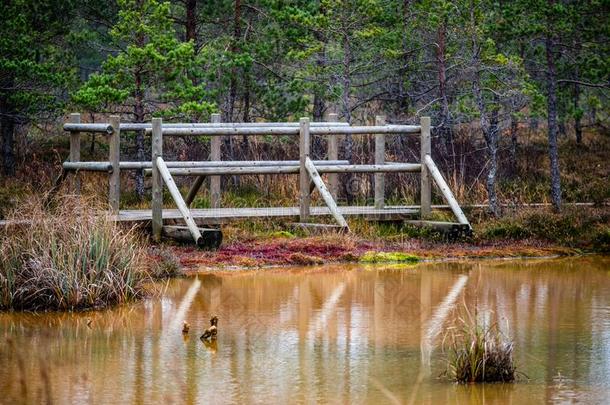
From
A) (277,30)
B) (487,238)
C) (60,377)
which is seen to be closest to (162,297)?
(60,377)

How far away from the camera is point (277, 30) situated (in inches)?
977

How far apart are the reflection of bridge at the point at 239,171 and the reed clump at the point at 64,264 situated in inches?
152

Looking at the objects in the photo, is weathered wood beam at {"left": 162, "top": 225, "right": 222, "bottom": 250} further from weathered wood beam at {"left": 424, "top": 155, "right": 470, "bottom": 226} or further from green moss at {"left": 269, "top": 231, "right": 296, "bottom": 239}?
weathered wood beam at {"left": 424, "top": 155, "right": 470, "bottom": 226}

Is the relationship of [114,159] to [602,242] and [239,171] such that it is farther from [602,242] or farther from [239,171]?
[602,242]

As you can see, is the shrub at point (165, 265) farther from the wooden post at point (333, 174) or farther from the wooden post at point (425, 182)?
the wooden post at point (425, 182)

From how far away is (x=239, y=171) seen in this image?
61.6 ft

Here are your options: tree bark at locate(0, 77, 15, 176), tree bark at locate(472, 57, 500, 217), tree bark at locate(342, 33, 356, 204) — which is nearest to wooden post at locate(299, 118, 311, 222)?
tree bark at locate(472, 57, 500, 217)

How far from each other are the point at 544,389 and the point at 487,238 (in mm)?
9992

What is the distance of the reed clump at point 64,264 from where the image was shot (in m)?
13.0

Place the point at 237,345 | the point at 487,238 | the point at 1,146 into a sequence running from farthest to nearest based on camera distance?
the point at 1,146, the point at 487,238, the point at 237,345

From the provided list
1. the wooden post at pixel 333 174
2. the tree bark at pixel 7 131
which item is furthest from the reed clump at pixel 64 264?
the tree bark at pixel 7 131

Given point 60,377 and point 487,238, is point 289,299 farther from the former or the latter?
point 487,238

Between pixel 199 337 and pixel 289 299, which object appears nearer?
pixel 199 337

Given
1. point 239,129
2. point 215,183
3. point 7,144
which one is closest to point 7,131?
point 7,144
